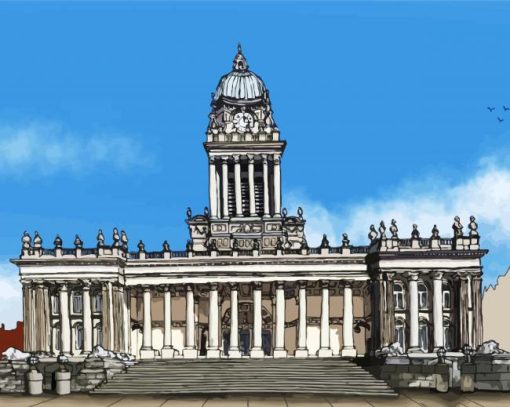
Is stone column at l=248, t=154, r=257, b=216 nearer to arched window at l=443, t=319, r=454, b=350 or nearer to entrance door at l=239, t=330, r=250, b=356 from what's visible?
entrance door at l=239, t=330, r=250, b=356

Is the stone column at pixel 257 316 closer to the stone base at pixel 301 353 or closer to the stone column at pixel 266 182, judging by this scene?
the stone base at pixel 301 353

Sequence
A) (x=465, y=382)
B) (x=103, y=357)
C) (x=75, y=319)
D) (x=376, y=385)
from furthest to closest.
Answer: (x=75, y=319)
(x=103, y=357)
(x=376, y=385)
(x=465, y=382)

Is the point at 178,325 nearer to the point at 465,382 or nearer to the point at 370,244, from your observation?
the point at 370,244

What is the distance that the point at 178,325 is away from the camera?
91.5 meters

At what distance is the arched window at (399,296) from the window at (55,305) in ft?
92.3

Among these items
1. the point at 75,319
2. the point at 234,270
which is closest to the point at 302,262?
the point at 234,270

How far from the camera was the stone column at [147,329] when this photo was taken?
89812mm

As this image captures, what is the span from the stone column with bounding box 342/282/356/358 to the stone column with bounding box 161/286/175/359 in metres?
14.6

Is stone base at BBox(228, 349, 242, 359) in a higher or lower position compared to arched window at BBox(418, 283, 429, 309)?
lower

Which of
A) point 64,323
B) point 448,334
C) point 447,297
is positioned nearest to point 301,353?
point 448,334

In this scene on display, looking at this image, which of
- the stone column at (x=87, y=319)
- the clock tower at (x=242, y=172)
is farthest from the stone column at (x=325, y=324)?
the stone column at (x=87, y=319)

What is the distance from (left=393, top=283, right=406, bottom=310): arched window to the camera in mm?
87562

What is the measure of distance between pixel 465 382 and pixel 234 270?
34.4 meters

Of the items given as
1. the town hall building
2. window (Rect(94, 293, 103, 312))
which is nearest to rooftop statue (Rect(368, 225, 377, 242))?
the town hall building
